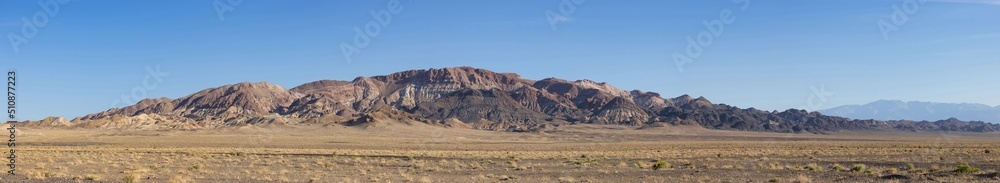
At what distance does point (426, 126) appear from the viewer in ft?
510

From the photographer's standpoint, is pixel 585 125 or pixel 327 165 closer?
pixel 327 165

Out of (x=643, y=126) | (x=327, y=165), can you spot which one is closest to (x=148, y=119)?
(x=643, y=126)

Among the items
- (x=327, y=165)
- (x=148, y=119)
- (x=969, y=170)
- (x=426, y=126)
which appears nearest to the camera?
(x=969, y=170)

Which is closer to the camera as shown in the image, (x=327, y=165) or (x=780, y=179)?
(x=780, y=179)

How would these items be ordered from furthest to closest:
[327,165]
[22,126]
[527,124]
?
[527,124] < [22,126] < [327,165]

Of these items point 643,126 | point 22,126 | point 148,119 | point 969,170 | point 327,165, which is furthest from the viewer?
point 643,126

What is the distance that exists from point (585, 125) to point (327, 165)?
512 ft

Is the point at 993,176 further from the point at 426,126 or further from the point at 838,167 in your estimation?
the point at 426,126

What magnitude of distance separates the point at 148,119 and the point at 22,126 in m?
27.3

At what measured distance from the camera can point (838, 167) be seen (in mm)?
27125

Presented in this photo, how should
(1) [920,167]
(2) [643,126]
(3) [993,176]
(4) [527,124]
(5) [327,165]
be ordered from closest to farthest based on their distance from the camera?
(3) [993,176] → (1) [920,167] → (5) [327,165] → (2) [643,126] → (4) [527,124]

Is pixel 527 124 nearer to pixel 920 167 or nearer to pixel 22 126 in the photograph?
pixel 22 126

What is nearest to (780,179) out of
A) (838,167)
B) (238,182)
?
(838,167)

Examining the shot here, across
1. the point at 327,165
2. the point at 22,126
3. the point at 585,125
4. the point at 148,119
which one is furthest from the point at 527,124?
the point at 327,165
